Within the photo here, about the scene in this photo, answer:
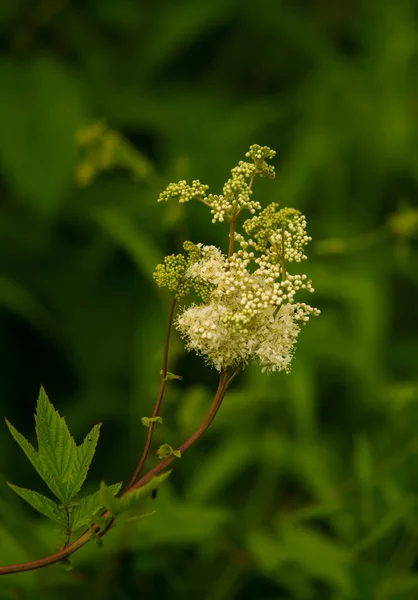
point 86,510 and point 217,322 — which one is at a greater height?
point 217,322

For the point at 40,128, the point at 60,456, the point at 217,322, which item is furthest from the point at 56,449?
the point at 40,128

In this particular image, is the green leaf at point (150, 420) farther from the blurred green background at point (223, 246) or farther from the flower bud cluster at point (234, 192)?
the blurred green background at point (223, 246)

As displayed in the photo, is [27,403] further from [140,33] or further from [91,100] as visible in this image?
[140,33]

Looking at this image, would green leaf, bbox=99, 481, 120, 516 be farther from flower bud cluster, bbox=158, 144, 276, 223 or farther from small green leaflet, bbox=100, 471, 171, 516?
flower bud cluster, bbox=158, 144, 276, 223

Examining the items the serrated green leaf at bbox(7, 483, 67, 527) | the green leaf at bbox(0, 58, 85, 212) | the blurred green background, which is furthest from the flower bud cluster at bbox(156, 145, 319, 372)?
the green leaf at bbox(0, 58, 85, 212)

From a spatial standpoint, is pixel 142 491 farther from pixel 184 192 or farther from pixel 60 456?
pixel 184 192

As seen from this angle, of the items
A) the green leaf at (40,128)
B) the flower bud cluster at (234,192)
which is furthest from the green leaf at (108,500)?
the green leaf at (40,128)
